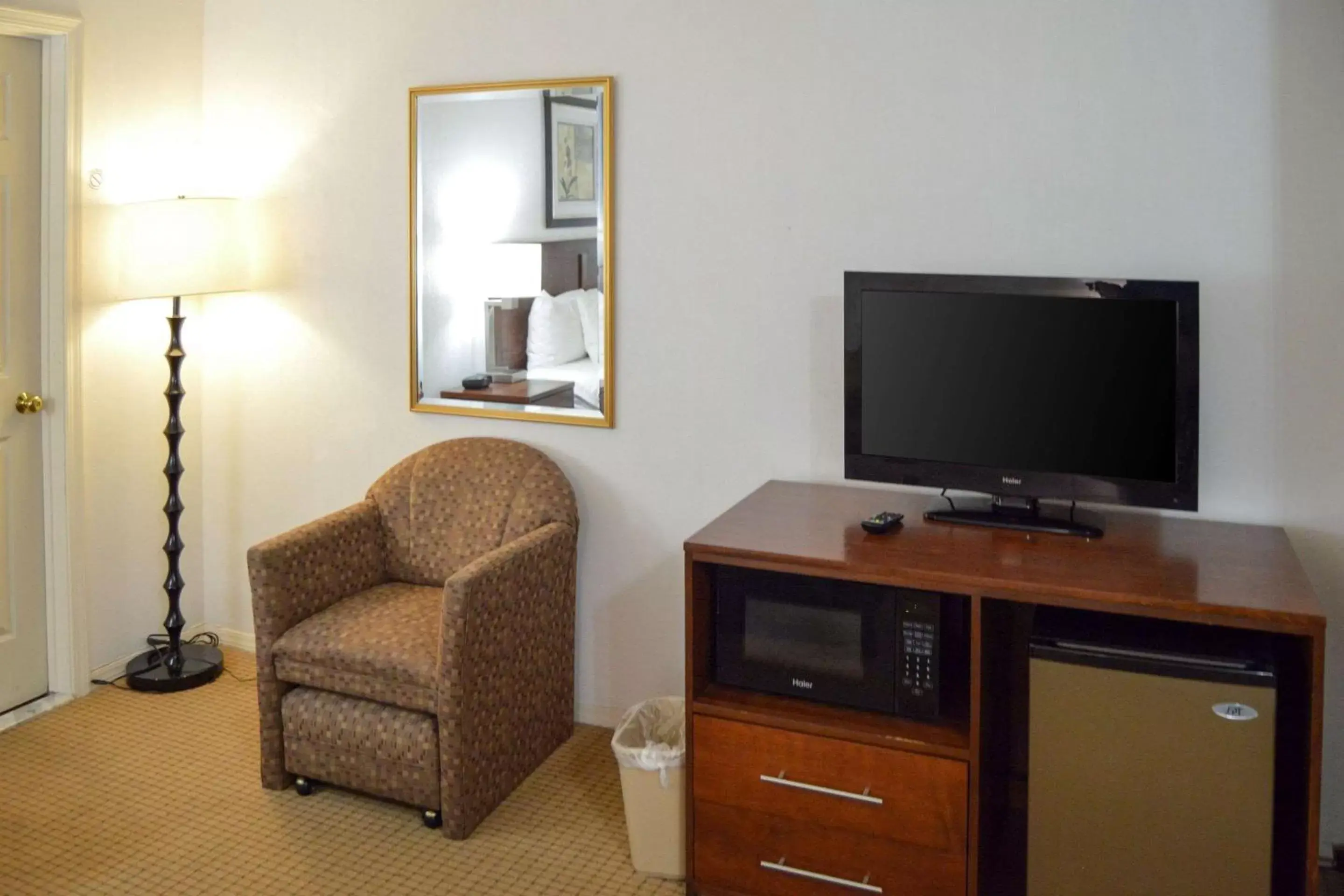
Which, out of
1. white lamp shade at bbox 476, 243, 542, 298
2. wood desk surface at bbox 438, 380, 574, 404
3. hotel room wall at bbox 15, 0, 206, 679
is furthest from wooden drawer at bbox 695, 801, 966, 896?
hotel room wall at bbox 15, 0, 206, 679

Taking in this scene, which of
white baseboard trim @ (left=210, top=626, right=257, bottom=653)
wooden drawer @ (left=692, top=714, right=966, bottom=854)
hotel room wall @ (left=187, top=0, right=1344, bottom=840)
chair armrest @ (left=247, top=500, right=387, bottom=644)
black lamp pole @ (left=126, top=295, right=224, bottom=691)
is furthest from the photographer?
white baseboard trim @ (left=210, top=626, right=257, bottom=653)

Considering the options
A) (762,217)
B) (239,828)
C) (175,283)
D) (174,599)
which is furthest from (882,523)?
(174,599)

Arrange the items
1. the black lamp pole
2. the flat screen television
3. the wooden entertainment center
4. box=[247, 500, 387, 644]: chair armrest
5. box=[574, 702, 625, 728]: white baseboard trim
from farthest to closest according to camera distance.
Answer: the black lamp pole
box=[574, 702, 625, 728]: white baseboard trim
box=[247, 500, 387, 644]: chair armrest
the flat screen television
the wooden entertainment center

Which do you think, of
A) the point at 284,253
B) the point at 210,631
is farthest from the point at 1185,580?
the point at 210,631

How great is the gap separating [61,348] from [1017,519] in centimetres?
269

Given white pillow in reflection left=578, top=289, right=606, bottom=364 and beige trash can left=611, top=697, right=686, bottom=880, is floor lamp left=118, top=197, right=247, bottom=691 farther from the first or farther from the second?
beige trash can left=611, top=697, right=686, bottom=880

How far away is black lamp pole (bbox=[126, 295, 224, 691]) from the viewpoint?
12.6 ft

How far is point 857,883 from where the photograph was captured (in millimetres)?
2598

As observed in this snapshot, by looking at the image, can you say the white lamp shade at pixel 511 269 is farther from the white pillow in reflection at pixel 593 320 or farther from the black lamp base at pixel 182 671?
the black lamp base at pixel 182 671

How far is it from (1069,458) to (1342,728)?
856 millimetres

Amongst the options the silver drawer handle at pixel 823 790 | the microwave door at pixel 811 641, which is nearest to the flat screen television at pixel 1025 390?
the microwave door at pixel 811 641

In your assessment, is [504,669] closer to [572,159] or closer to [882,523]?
[882,523]

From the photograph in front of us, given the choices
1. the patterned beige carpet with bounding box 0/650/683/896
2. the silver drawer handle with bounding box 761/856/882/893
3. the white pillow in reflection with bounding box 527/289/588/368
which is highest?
the white pillow in reflection with bounding box 527/289/588/368

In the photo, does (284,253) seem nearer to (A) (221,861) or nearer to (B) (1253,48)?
(A) (221,861)
